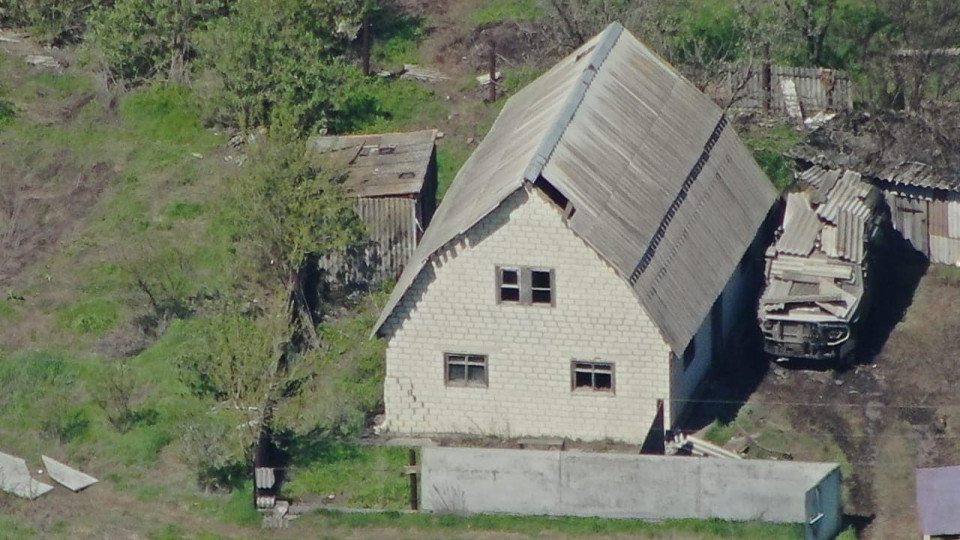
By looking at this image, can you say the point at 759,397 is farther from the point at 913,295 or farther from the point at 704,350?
the point at 913,295

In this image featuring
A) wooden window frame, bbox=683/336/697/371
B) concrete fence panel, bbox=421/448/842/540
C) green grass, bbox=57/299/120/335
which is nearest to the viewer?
concrete fence panel, bbox=421/448/842/540

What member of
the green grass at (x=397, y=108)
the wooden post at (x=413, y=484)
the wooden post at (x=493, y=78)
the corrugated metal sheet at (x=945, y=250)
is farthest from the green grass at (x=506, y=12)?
the wooden post at (x=413, y=484)

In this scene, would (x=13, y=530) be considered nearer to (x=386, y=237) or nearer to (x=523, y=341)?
(x=523, y=341)

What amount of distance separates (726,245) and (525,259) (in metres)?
5.24

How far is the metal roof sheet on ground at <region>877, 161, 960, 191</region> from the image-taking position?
1831 inches

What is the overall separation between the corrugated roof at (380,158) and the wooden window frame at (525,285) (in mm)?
6602

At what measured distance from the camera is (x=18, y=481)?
39469mm

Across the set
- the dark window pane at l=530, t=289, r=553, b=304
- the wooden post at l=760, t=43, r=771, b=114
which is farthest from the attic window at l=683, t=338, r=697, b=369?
the wooden post at l=760, t=43, r=771, b=114

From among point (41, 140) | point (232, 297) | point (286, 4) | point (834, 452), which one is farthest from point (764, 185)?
point (41, 140)

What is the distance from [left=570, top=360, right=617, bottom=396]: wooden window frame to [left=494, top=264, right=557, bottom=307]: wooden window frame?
4.19ft

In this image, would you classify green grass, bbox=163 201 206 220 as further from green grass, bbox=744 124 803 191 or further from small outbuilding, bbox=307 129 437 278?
green grass, bbox=744 124 803 191

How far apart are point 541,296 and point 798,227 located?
7.46 meters

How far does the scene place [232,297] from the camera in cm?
4528

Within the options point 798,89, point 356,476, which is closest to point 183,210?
point 356,476
